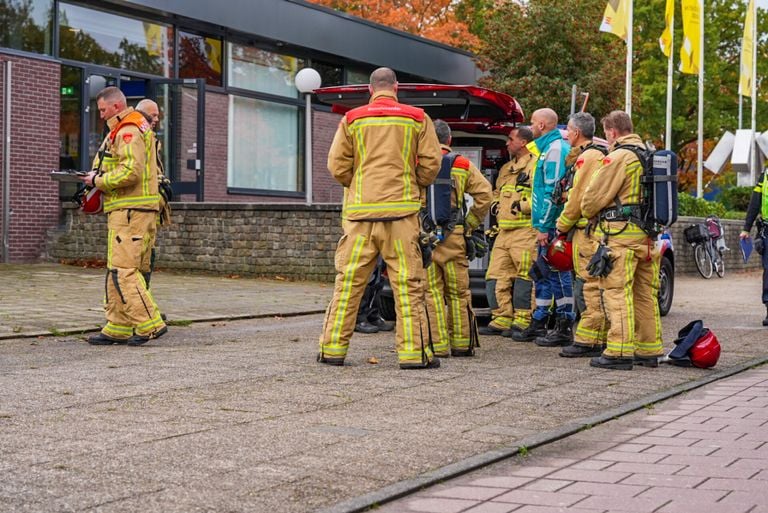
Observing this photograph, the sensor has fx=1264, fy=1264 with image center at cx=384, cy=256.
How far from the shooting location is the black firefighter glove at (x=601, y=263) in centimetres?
931

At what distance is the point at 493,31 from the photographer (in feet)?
108

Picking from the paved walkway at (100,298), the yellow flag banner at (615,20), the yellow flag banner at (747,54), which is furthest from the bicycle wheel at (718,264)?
the yellow flag banner at (747,54)

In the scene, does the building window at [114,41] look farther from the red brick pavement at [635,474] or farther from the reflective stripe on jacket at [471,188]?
the red brick pavement at [635,474]

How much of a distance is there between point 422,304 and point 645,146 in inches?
85.7

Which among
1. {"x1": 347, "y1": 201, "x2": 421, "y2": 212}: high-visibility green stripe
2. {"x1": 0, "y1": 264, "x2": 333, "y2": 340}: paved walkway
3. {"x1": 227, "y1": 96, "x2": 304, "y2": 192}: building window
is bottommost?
{"x1": 0, "y1": 264, "x2": 333, "y2": 340}: paved walkway

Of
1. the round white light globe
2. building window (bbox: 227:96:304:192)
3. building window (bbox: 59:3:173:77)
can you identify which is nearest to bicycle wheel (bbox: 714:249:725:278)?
building window (bbox: 227:96:304:192)

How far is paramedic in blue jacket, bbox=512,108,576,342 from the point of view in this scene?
10703mm

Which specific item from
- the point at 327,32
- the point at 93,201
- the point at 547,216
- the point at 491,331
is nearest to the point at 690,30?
the point at 327,32

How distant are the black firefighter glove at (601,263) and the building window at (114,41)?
563 inches

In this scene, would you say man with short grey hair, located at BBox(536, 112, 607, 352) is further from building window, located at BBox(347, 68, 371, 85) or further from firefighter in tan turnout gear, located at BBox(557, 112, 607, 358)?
building window, located at BBox(347, 68, 371, 85)

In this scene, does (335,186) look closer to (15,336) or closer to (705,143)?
(15,336)

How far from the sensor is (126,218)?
10.3 meters

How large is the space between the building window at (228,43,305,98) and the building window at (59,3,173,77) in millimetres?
2112

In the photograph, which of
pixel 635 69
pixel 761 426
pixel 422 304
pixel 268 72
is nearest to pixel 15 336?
pixel 422 304
